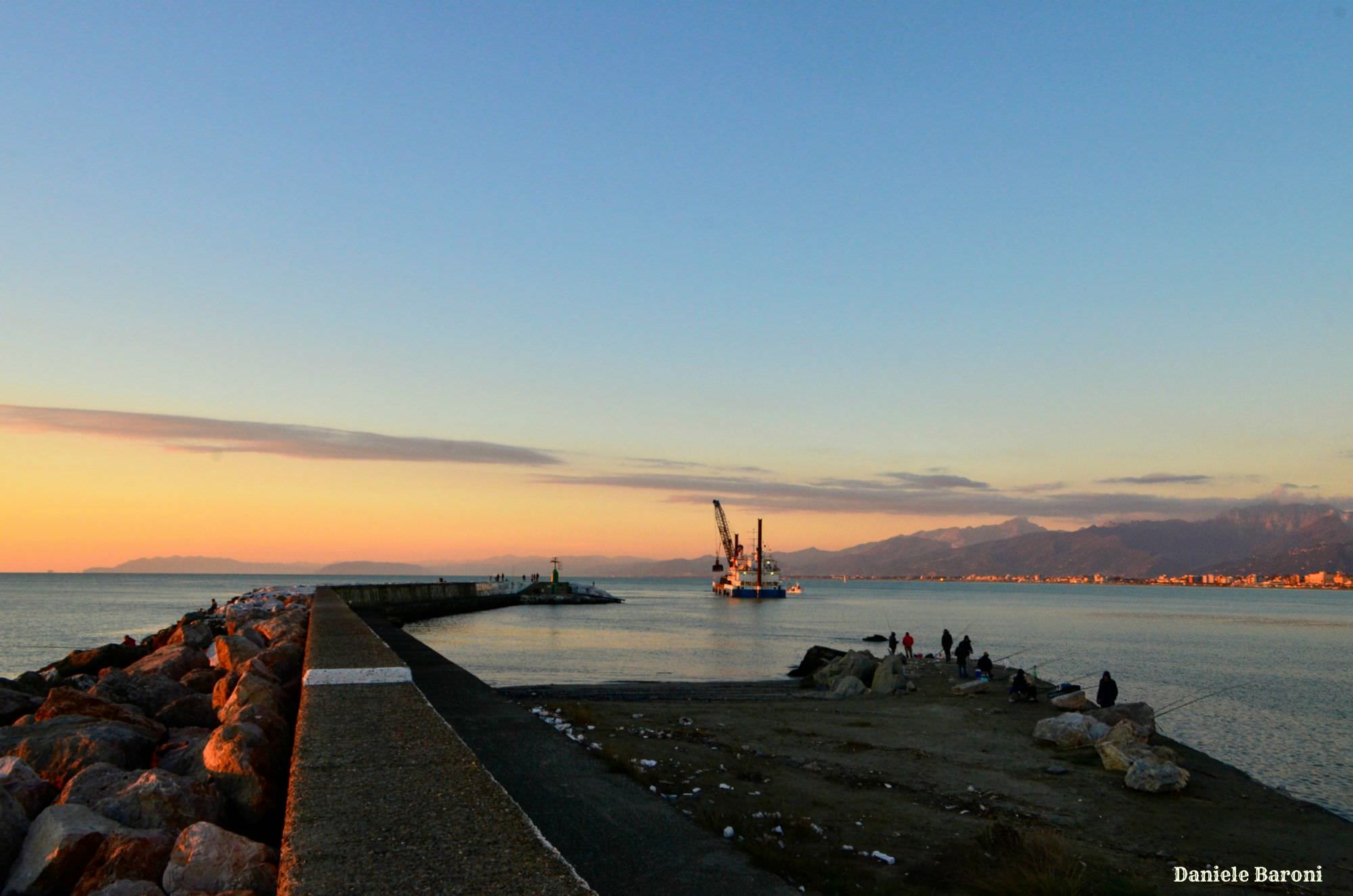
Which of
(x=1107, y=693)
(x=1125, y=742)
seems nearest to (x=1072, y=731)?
(x=1125, y=742)

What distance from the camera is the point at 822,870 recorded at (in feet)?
25.7

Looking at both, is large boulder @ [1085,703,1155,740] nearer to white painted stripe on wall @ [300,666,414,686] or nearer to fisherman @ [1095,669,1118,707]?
fisherman @ [1095,669,1118,707]

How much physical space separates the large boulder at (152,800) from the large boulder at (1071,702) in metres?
18.7

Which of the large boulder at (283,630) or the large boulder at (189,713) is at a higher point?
the large boulder at (283,630)

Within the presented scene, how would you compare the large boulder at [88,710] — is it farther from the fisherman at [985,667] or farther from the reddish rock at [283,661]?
the fisherman at [985,667]

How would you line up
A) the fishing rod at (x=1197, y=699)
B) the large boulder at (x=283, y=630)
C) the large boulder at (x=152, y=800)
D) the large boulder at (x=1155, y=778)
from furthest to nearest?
1. the fishing rod at (x=1197, y=699)
2. the large boulder at (x=283, y=630)
3. the large boulder at (x=1155, y=778)
4. the large boulder at (x=152, y=800)

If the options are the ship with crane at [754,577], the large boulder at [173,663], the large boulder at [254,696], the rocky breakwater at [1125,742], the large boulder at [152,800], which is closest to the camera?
the large boulder at [152,800]

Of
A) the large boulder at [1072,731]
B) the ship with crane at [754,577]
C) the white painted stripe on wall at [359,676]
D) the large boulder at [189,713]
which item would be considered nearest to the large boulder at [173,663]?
the large boulder at [189,713]

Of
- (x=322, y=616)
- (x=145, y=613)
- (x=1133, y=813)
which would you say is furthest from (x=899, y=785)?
(x=145, y=613)

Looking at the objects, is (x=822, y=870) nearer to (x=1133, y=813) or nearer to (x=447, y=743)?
(x=447, y=743)

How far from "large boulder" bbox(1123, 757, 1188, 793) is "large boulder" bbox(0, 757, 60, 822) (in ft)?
42.4

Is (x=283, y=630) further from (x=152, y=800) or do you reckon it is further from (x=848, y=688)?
(x=848, y=688)

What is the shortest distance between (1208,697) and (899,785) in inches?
869

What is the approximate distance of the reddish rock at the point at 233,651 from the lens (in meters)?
13.1
